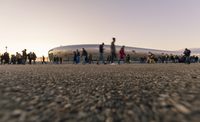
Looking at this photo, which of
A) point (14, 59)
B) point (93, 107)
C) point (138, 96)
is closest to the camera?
point (93, 107)

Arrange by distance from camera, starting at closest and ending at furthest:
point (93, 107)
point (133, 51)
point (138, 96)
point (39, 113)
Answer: point (39, 113) → point (93, 107) → point (138, 96) → point (133, 51)

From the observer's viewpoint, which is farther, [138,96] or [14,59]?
[14,59]

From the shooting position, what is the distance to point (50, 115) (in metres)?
2.84

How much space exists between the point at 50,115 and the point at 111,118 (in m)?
0.63

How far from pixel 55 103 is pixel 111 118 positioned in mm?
940

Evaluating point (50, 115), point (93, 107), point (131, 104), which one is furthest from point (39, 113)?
point (131, 104)

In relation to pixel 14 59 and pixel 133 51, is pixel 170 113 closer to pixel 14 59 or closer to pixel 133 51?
pixel 14 59

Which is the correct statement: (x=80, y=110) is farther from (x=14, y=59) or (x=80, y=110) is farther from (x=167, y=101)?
(x=14, y=59)

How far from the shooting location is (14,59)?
4434 centimetres

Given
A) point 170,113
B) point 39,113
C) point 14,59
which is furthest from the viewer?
point 14,59

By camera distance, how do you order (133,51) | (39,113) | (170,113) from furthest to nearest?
(133,51), (39,113), (170,113)

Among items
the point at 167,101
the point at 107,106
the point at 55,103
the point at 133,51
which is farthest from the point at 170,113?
the point at 133,51

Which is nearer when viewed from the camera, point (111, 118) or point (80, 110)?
point (111, 118)

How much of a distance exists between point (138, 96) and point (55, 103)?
1.17m
